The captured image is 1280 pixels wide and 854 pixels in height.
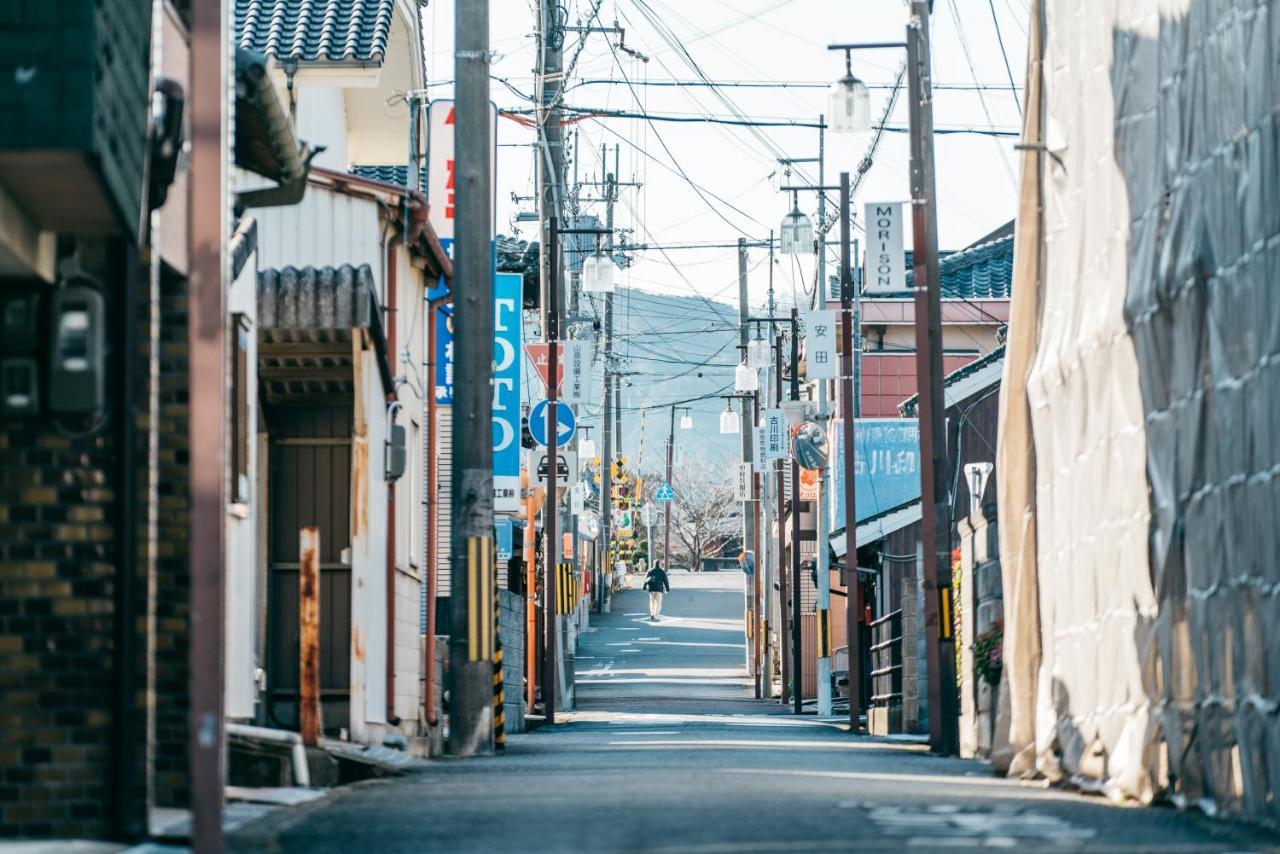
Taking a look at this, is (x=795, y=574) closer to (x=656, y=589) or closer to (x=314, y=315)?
(x=314, y=315)

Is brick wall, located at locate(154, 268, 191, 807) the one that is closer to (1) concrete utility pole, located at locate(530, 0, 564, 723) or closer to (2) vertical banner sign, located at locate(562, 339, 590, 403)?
(1) concrete utility pole, located at locate(530, 0, 564, 723)

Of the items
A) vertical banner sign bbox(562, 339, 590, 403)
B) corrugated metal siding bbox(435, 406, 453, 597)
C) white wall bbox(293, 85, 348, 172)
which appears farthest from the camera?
vertical banner sign bbox(562, 339, 590, 403)

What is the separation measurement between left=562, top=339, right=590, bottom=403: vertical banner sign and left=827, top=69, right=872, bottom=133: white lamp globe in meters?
10.9

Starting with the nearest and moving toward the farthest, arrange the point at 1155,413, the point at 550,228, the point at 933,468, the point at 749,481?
the point at 1155,413 → the point at 933,468 → the point at 550,228 → the point at 749,481

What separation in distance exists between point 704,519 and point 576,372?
8420cm

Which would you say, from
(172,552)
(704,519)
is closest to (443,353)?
(172,552)

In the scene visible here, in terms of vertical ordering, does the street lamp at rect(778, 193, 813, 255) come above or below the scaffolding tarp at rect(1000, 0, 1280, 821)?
above

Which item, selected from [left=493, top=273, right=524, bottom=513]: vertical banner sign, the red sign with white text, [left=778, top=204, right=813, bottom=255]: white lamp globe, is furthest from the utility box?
[left=778, top=204, right=813, bottom=255]: white lamp globe

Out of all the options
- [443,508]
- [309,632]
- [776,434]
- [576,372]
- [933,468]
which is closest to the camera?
[309,632]

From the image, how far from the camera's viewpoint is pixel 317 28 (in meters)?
21.5

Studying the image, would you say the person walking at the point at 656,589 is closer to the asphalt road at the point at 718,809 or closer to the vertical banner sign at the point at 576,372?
the vertical banner sign at the point at 576,372

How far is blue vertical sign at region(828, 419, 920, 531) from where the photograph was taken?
138ft

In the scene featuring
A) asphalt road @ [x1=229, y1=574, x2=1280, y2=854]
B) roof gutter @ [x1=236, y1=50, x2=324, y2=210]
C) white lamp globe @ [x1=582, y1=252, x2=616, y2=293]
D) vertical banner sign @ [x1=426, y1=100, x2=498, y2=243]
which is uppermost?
white lamp globe @ [x1=582, y1=252, x2=616, y2=293]

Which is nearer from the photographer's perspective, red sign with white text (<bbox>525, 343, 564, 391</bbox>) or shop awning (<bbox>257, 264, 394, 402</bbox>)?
shop awning (<bbox>257, 264, 394, 402</bbox>)
